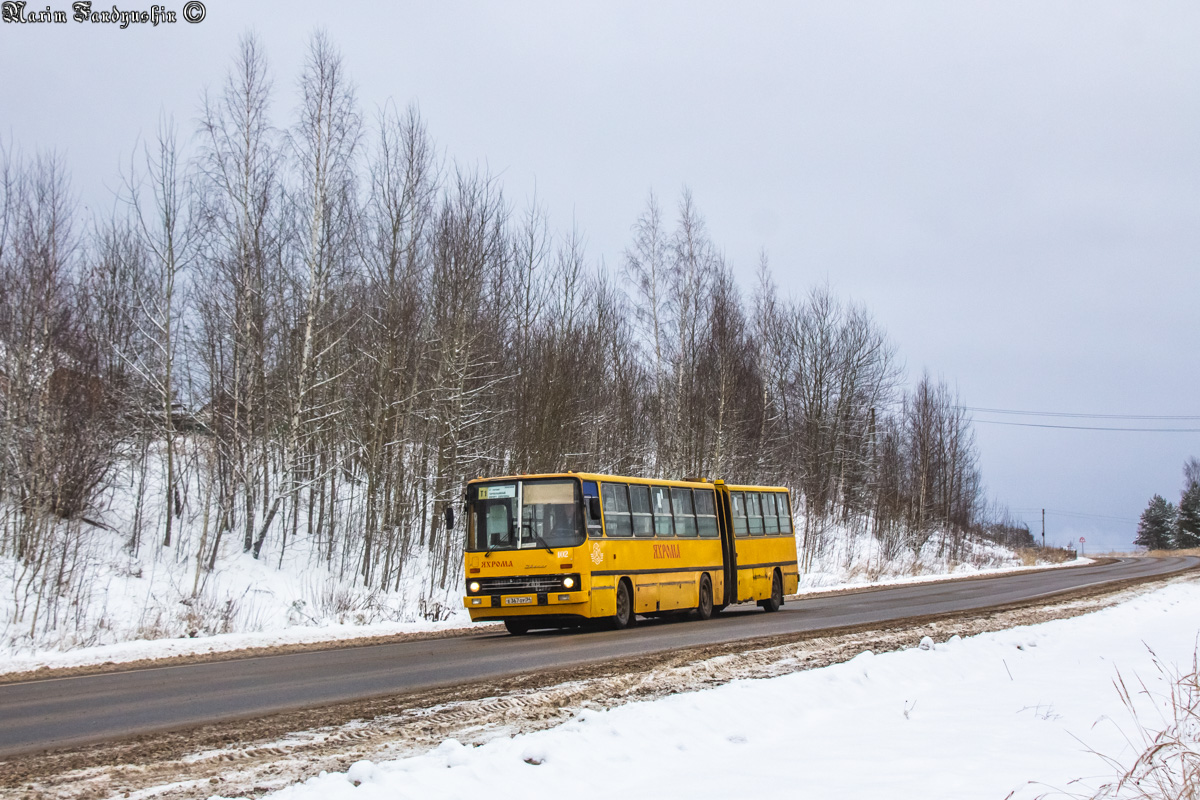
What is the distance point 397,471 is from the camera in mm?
32156

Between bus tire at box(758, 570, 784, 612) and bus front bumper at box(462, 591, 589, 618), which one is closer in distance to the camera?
bus front bumper at box(462, 591, 589, 618)

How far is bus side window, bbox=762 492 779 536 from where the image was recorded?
28719mm

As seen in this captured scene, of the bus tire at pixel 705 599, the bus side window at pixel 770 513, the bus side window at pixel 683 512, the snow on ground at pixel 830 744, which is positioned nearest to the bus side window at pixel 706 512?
the bus side window at pixel 683 512

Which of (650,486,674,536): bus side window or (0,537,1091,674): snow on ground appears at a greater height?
(650,486,674,536): bus side window

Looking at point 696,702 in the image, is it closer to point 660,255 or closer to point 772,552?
point 772,552

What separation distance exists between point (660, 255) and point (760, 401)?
1719 cm

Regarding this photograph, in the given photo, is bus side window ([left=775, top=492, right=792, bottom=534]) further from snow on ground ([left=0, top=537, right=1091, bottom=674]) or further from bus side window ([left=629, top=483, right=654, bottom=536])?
snow on ground ([left=0, top=537, right=1091, bottom=674])

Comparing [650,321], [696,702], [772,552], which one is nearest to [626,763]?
[696,702]

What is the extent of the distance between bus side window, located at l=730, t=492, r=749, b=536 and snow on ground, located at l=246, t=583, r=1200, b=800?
13666mm

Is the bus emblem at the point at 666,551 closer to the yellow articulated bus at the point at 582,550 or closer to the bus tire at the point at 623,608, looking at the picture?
the yellow articulated bus at the point at 582,550

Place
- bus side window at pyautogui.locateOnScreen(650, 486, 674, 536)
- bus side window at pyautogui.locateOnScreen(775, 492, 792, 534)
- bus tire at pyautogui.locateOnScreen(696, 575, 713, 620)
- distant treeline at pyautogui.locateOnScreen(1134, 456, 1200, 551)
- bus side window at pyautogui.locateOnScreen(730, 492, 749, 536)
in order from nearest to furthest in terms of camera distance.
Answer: bus side window at pyautogui.locateOnScreen(650, 486, 674, 536), bus tire at pyautogui.locateOnScreen(696, 575, 713, 620), bus side window at pyautogui.locateOnScreen(730, 492, 749, 536), bus side window at pyautogui.locateOnScreen(775, 492, 792, 534), distant treeline at pyautogui.locateOnScreen(1134, 456, 1200, 551)

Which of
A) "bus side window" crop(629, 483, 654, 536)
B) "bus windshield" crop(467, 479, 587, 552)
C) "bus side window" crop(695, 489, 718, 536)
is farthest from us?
"bus side window" crop(695, 489, 718, 536)

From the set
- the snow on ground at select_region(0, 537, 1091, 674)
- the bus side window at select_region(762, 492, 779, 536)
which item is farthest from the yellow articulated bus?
the bus side window at select_region(762, 492, 779, 536)

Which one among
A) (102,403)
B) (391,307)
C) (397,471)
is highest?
(391,307)
